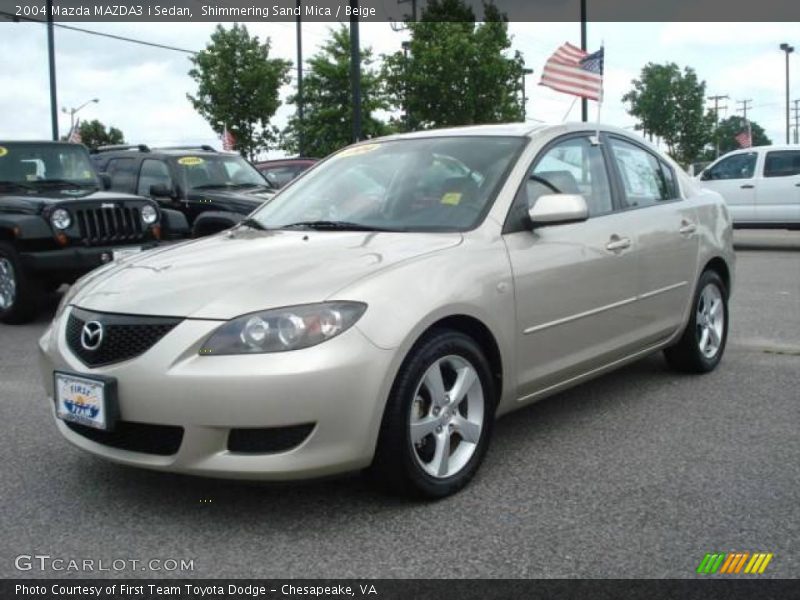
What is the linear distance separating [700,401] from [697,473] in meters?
1.33

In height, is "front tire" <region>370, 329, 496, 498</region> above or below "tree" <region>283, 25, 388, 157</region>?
below

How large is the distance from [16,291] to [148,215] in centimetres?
148

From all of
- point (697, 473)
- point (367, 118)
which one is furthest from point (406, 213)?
point (367, 118)

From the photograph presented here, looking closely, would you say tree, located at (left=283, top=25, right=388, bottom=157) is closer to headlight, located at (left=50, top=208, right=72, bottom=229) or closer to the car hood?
headlight, located at (left=50, top=208, right=72, bottom=229)

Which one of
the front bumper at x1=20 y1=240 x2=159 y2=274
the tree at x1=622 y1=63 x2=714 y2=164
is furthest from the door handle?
the tree at x1=622 y1=63 x2=714 y2=164

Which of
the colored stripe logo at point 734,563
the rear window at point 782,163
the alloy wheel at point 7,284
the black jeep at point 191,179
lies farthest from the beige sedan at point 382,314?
the rear window at point 782,163

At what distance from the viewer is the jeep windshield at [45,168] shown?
9469 mm

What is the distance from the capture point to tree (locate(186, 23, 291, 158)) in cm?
2877

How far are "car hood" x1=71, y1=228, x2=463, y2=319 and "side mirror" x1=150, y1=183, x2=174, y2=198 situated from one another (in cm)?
704

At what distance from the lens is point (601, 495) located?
3584 millimetres

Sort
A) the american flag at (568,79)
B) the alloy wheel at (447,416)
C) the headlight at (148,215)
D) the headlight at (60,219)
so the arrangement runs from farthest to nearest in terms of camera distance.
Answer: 1. the american flag at (568,79)
2. the headlight at (148,215)
3. the headlight at (60,219)
4. the alloy wheel at (447,416)

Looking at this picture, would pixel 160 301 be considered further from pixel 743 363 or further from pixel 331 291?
pixel 743 363

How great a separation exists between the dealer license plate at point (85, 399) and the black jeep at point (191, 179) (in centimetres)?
686

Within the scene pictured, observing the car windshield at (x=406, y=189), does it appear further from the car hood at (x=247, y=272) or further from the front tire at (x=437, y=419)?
the front tire at (x=437, y=419)
